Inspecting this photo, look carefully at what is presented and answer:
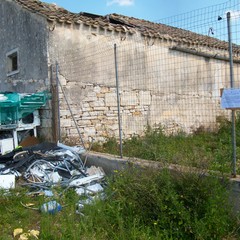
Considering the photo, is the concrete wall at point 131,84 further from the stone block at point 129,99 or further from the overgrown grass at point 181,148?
the overgrown grass at point 181,148

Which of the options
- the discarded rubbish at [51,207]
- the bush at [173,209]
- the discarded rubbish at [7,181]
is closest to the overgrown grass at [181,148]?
the bush at [173,209]

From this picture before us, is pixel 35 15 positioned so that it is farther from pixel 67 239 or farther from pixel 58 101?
pixel 67 239

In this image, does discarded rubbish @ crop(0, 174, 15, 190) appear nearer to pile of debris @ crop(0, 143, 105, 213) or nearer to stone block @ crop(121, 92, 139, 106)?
pile of debris @ crop(0, 143, 105, 213)

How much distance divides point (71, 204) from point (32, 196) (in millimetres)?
915

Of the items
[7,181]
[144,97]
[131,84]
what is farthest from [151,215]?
[144,97]

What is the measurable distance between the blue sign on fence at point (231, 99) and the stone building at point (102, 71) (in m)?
4.78

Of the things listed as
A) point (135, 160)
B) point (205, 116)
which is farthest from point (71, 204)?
point (205, 116)

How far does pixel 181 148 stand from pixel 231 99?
3153 mm

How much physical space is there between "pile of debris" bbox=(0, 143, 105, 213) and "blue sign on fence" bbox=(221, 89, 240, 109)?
232 centimetres

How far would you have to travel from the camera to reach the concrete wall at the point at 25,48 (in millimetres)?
7930

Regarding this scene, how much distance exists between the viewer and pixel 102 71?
8.69 meters

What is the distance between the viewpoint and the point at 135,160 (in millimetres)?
5027

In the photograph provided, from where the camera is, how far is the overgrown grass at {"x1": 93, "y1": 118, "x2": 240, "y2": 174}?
165 inches

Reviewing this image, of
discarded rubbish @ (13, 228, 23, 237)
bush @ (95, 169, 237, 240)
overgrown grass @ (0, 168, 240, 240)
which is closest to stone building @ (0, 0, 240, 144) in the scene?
overgrown grass @ (0, 168, 240, 240)
